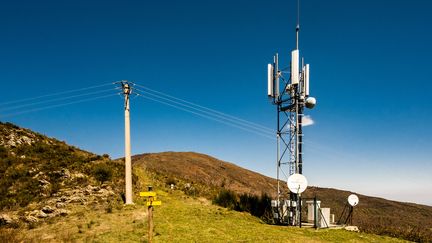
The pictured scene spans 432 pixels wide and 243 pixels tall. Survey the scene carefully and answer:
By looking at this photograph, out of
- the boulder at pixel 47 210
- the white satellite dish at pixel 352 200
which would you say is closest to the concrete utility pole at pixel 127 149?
the boulder at pixel 47 210

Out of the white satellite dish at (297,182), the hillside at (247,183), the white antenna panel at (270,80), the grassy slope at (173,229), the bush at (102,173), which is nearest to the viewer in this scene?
the grassy slope at (173,229)

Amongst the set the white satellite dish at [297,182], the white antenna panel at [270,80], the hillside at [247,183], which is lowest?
the hillside at [247,183]

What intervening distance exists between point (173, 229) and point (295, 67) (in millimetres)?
12773

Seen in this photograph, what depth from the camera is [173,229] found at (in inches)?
755

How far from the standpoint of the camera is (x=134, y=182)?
29547 mm

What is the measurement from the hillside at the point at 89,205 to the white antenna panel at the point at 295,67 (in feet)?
30.9

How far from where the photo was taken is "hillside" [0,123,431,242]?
1889cm

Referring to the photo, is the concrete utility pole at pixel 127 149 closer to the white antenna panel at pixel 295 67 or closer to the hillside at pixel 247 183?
the white antenna panel at pixel 295 67

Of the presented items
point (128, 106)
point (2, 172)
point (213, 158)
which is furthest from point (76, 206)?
point (213, 158)

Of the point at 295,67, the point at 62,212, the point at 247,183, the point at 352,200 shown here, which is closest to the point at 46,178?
the point at 62,212

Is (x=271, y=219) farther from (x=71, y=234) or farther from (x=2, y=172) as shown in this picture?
(x=2, y=172)

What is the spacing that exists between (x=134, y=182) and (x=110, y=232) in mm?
10793

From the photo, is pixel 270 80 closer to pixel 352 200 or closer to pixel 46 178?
pixel 352 200

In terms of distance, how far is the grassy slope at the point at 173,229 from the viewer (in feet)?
59.1
